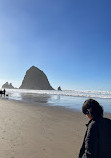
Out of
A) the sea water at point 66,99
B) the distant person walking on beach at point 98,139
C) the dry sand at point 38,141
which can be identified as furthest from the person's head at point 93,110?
the sea water at point 66,99

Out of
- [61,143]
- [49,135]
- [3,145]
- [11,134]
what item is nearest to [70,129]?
[49,135]

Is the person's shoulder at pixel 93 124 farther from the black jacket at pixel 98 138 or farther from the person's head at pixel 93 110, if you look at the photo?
the person's head at pixel 93 110

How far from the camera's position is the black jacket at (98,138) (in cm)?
276

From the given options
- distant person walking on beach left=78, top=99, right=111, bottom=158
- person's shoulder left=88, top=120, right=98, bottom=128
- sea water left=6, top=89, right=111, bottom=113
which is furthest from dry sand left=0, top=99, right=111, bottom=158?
sea water left=6, top=89, right=111, bottom=113

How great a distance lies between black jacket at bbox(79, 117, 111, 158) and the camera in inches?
109

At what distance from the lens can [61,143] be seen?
7.34 metres

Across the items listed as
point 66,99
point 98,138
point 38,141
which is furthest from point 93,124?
point 66,99

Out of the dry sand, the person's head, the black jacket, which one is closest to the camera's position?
the black jacket

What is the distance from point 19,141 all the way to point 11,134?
3.17 ft

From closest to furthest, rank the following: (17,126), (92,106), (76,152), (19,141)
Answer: (92,106), (76,152), (19,141), (17,126)

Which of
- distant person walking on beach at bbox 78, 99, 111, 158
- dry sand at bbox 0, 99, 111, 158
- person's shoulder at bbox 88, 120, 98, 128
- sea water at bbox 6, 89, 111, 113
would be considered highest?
person's shoulder at bbox 88, 120, 98, 128

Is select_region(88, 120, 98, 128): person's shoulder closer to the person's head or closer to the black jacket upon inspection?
the black jacket

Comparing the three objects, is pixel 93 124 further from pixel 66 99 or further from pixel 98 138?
pixel 66 99

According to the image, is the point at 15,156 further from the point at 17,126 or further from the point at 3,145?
the point at 17,126
